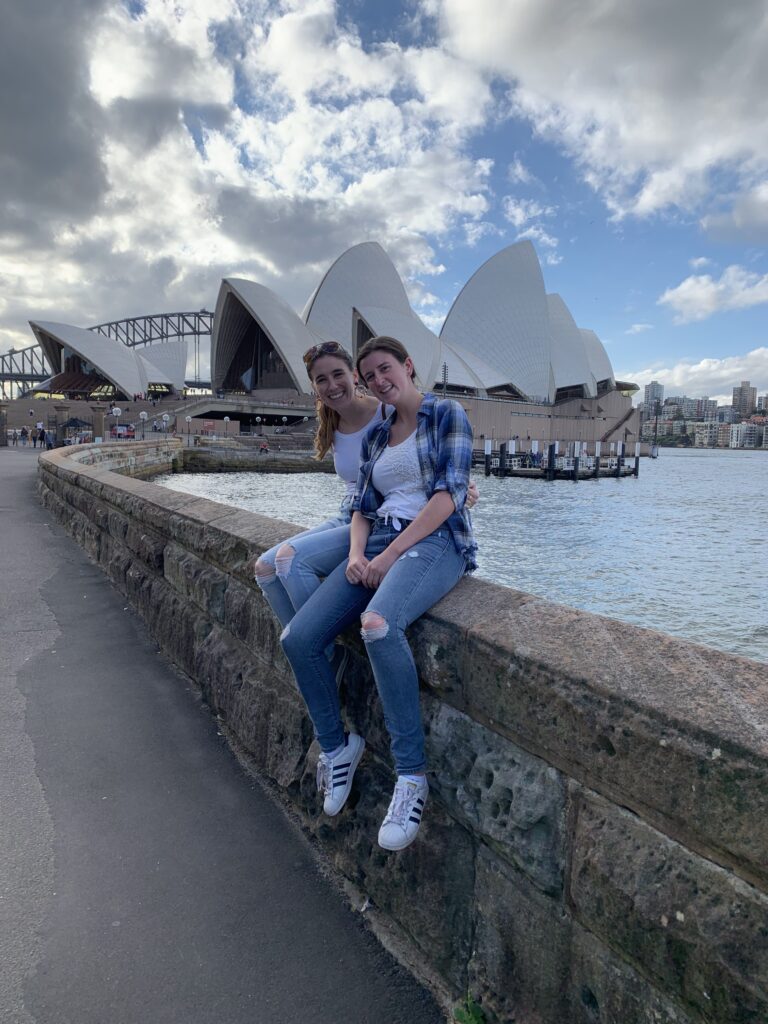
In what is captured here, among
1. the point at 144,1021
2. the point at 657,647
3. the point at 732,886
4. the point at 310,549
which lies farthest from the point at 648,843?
the point at 310,549

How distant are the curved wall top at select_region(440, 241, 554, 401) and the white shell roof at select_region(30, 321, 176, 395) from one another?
29.9 meters

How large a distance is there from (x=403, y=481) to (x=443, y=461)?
0.17 meters

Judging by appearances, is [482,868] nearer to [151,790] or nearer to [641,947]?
[641,947]

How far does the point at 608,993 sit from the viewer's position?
1.09m

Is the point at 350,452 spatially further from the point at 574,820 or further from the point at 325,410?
the point at 574,820

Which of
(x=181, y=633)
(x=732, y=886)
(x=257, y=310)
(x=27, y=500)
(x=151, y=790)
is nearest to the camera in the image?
(x=732, y=886)

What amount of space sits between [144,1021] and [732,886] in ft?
3.99

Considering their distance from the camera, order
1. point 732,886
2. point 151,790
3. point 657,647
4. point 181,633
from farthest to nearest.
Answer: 1. point 181,633
2. point 151,790
3. point 657,647
4. point 732,886

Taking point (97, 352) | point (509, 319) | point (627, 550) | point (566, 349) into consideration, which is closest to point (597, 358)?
point (566, 349)

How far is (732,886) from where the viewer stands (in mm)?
926

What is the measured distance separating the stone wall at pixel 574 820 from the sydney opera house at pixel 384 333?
52115mm

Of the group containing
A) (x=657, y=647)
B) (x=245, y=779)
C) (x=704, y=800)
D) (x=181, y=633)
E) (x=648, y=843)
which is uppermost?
(x=657, y=647)

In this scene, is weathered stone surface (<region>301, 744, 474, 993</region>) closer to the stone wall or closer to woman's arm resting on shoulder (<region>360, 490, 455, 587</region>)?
the stone wall

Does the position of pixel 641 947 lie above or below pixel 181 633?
above
